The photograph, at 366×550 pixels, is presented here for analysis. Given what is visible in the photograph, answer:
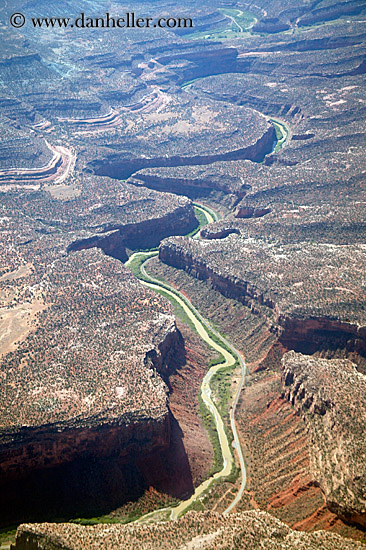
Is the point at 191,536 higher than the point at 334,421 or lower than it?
lower

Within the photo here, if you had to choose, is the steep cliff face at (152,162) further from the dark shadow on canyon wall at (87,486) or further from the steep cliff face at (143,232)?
the dark shadow on canyon wall at (87,486)

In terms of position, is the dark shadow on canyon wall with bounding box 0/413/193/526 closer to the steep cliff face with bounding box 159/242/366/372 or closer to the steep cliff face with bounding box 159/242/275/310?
the steep cliff face with bounding box 159/242/366/372

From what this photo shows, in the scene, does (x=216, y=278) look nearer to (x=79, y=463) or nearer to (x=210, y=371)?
(x=210, y=371)

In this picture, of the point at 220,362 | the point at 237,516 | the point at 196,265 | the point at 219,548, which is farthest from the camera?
the point at 196,265

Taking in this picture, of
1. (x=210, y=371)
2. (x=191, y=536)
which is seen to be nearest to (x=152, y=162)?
(x=210, y=371)

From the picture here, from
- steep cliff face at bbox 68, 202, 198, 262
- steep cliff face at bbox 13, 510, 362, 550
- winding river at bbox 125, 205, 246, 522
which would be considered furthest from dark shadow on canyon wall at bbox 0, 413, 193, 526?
steep cliff face at bbox 68, 202, 198, 262

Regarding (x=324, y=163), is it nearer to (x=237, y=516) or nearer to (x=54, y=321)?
(x=54, y=321)

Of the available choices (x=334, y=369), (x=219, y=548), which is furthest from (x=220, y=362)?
(x=219, y=548)

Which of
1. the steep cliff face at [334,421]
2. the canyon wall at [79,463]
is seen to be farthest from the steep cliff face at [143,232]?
the canyon wall at [79,463]
